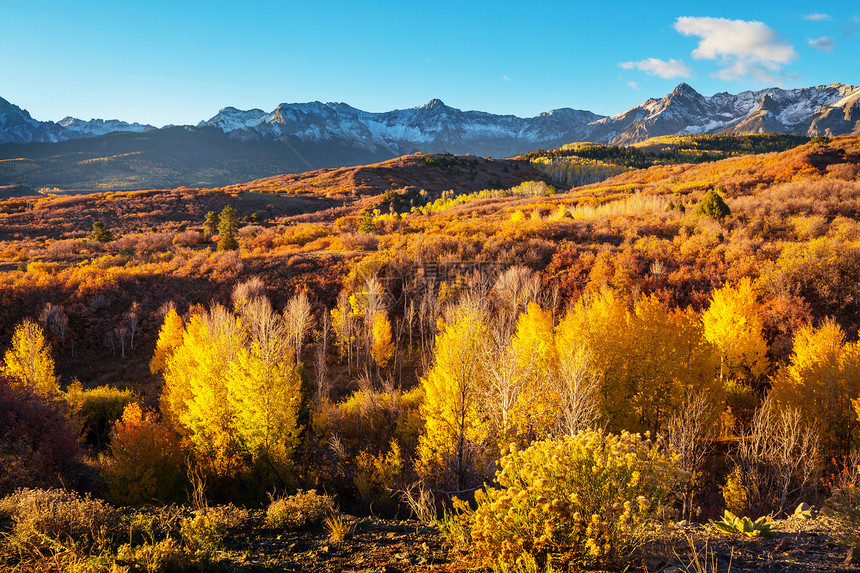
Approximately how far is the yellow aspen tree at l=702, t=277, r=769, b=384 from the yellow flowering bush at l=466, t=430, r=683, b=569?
2212cm

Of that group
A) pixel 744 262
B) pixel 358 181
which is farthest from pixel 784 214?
pixel 358 181

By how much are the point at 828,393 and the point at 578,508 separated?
2012 cm

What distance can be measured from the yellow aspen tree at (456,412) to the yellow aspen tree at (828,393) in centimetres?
1394

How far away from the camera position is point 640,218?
47188 mm

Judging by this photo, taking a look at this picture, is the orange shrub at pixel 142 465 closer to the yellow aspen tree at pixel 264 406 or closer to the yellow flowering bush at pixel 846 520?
the yellow aspen tree at pixel 264 406

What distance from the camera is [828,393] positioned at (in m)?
17.5

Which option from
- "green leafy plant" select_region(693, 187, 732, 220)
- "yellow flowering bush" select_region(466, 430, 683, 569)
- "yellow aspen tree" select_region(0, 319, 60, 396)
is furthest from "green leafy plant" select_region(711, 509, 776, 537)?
"green leafy plant" select_region(693, 187, 732, 220)

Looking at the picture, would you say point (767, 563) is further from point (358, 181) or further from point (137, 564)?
point (358, 181)

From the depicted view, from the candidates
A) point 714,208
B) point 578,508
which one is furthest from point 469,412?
point 714,208

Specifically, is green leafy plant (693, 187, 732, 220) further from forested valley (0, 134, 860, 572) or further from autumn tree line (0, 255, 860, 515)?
autumn tree line (0, 255, 860, 515)

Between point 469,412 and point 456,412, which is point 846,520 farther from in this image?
point 456,412

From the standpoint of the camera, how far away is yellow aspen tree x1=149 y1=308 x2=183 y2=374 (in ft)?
99.0

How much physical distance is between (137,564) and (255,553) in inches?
80.4

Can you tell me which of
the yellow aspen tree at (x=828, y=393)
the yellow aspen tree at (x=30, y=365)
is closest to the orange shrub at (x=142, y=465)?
the yellow aspen tree at (x=30, y=365)
